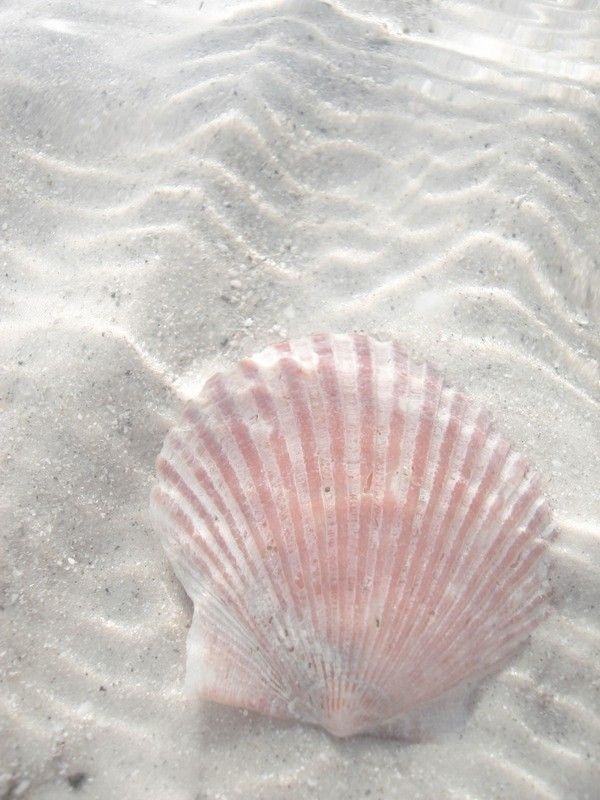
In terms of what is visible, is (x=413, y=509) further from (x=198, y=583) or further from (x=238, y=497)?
(x=198, y=583)

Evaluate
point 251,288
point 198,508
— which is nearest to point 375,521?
point 198,508

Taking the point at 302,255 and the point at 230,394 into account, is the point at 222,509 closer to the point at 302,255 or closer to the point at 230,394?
the point at 230,394

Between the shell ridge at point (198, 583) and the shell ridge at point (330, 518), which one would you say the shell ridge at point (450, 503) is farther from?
the shell ridge at point (198, 583)

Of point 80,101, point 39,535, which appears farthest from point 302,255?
point 39,535

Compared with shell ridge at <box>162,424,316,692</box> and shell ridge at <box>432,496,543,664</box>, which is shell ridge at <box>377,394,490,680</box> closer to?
shell ridge at <box>432,496,543,664</box>

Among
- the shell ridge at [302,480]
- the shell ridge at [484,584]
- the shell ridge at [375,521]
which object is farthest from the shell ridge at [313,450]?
the shell ridge at [484,584]

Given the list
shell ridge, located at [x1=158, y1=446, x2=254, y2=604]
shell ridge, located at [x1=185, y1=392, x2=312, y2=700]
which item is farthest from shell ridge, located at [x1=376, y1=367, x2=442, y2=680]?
shell ridge, located at [x1=158, y1=446, x2=254, y2=604]
